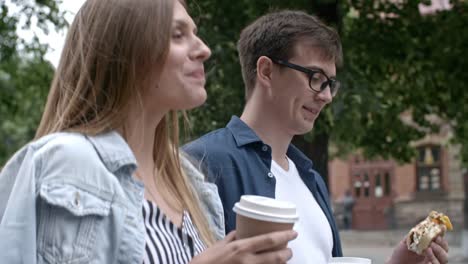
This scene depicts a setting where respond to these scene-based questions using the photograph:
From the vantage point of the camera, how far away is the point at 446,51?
9.03 metres

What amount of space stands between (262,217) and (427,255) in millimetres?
1195

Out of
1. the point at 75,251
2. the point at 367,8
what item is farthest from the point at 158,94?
the point at 367,8

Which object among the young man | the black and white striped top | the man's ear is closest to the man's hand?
the young man

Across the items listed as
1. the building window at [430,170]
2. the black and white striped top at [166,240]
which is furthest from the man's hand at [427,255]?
the building window at [430,170]

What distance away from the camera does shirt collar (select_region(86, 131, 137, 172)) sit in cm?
172

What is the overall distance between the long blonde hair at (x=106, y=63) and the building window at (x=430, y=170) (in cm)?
3207

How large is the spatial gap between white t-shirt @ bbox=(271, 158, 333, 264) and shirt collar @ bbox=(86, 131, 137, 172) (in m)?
0.98

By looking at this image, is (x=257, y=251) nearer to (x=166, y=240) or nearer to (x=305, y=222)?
(x=166, y=240)

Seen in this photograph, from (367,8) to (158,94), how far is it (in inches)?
285

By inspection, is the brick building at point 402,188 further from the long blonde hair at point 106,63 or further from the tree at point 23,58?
the long blonde hair at point 106,63

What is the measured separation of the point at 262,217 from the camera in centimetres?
160

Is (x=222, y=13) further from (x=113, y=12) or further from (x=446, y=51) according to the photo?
(x=113, y=12)

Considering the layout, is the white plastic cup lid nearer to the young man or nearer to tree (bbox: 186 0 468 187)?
the young man

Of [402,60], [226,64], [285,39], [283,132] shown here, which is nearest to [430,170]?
[402,60]
